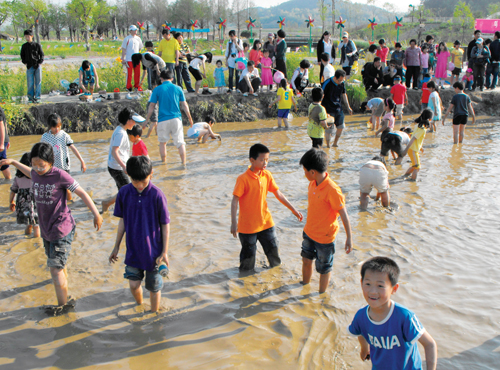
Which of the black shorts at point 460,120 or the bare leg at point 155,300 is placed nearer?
the bare leg at point 155,300

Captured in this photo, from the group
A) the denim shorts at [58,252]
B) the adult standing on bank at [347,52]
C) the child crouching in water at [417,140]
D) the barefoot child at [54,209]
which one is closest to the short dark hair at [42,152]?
the barefoot child at [54,209]

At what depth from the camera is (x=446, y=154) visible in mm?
9727

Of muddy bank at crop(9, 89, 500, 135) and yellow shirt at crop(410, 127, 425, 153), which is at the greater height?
muddy bank at crop(9, 89, 500, 135)

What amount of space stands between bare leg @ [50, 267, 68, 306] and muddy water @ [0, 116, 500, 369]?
154 millimetres

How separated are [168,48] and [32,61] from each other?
363 centimetres

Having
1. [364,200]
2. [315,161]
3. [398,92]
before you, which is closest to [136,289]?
[315,161]

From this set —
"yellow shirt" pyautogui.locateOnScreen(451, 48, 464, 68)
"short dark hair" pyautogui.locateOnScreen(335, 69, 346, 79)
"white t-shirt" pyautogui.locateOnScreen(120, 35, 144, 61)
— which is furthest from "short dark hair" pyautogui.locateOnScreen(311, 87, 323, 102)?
"yellow shirt" pyautogui.locateOnScreen(451, 48, 464, 68)

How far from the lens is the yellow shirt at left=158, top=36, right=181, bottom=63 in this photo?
451 inches

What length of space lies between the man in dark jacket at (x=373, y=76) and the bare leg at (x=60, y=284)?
43.9ft

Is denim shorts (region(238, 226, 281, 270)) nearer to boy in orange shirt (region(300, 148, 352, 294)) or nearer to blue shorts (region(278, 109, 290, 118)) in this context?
boy in orange shirt (region(300, 148, 352, 294))

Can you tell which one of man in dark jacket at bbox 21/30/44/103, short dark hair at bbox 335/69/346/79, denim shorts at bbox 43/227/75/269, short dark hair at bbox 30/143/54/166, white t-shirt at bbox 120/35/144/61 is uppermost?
white t-shirt at bbox 120/35/144/61

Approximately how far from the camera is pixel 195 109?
1316cm

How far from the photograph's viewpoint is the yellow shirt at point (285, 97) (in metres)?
11.5

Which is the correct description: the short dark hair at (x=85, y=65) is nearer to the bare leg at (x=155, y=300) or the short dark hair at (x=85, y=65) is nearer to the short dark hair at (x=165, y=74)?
the short dark hair at (x=165, y=74)
